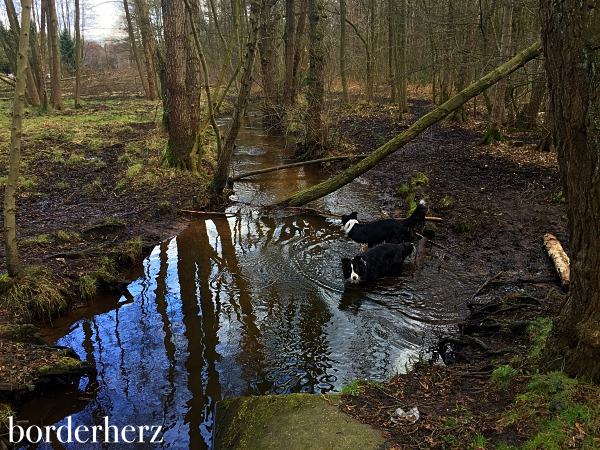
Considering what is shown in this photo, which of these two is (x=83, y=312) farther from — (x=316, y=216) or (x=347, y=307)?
(x=316, y=216)

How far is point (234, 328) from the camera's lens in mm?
5996

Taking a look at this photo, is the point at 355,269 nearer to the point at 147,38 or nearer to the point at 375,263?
the point at 375,263

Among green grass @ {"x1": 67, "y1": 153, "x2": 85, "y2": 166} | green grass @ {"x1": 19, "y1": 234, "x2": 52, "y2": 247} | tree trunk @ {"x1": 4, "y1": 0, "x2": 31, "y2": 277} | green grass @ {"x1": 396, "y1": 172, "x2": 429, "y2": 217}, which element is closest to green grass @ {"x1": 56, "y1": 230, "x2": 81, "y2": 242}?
green grass @ {"x1": 19, "y1": 234, "x2": 52, "y2": 247}

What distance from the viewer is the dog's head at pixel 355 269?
692 centimetres

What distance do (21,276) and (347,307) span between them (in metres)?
4.80

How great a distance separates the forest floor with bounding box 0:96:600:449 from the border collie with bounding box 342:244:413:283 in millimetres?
1044

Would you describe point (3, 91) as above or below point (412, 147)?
above

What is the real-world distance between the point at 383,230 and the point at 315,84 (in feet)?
28.6

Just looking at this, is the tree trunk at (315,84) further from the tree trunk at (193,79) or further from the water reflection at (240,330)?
the water reflection at (240,330)

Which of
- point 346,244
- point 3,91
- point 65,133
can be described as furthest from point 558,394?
point 3,91

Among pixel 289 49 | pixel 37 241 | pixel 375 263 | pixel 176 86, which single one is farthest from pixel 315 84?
pixel 37 241

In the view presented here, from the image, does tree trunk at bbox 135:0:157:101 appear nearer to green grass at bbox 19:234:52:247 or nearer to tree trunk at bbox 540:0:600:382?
green grass at bbox 19:234:52:247

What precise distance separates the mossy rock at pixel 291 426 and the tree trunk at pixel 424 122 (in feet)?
21.3

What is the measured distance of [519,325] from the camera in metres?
4.82
